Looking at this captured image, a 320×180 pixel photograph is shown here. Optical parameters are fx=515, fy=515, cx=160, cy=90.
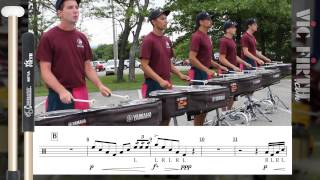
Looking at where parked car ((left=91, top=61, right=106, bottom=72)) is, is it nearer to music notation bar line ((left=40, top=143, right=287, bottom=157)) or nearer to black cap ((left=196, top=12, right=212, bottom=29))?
music notation bar line ((left=40, top=143, right=287, bottom=157))

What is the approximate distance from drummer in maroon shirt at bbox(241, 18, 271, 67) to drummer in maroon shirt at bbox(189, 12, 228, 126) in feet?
0.68

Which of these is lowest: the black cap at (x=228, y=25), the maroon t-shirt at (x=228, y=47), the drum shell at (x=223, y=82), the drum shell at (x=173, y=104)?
the drum shell at (x=173, y=104)

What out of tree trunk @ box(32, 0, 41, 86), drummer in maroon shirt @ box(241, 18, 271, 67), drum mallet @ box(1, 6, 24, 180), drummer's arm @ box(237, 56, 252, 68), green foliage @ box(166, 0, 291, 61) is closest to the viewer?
drum mallet @ box(1, 6, 24, 180)

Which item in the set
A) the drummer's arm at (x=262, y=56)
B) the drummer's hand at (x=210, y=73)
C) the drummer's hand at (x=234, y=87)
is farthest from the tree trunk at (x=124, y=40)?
the drummer's arm at (x=262, y=56)

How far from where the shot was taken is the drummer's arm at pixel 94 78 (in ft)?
11.2

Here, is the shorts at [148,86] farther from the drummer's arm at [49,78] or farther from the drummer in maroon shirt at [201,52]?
the drummer's arm at [49,78]

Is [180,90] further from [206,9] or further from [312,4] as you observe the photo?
Result: [312,4]

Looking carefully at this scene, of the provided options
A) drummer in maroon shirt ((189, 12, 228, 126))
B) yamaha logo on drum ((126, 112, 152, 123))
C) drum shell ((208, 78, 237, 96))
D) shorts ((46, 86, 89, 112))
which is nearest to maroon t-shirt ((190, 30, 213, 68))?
drummer in maroon shirt ((189, 12, 228, 126))

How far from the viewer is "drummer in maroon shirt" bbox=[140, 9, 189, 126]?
11.5ft

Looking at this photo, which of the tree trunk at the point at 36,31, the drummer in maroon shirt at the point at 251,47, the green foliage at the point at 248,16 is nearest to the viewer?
the tree trunk at the point at 36,31

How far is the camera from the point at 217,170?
3.44 meters

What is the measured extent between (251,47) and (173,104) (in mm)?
673

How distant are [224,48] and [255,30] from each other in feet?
0.80

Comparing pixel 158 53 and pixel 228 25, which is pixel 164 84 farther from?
pixel 228 25
